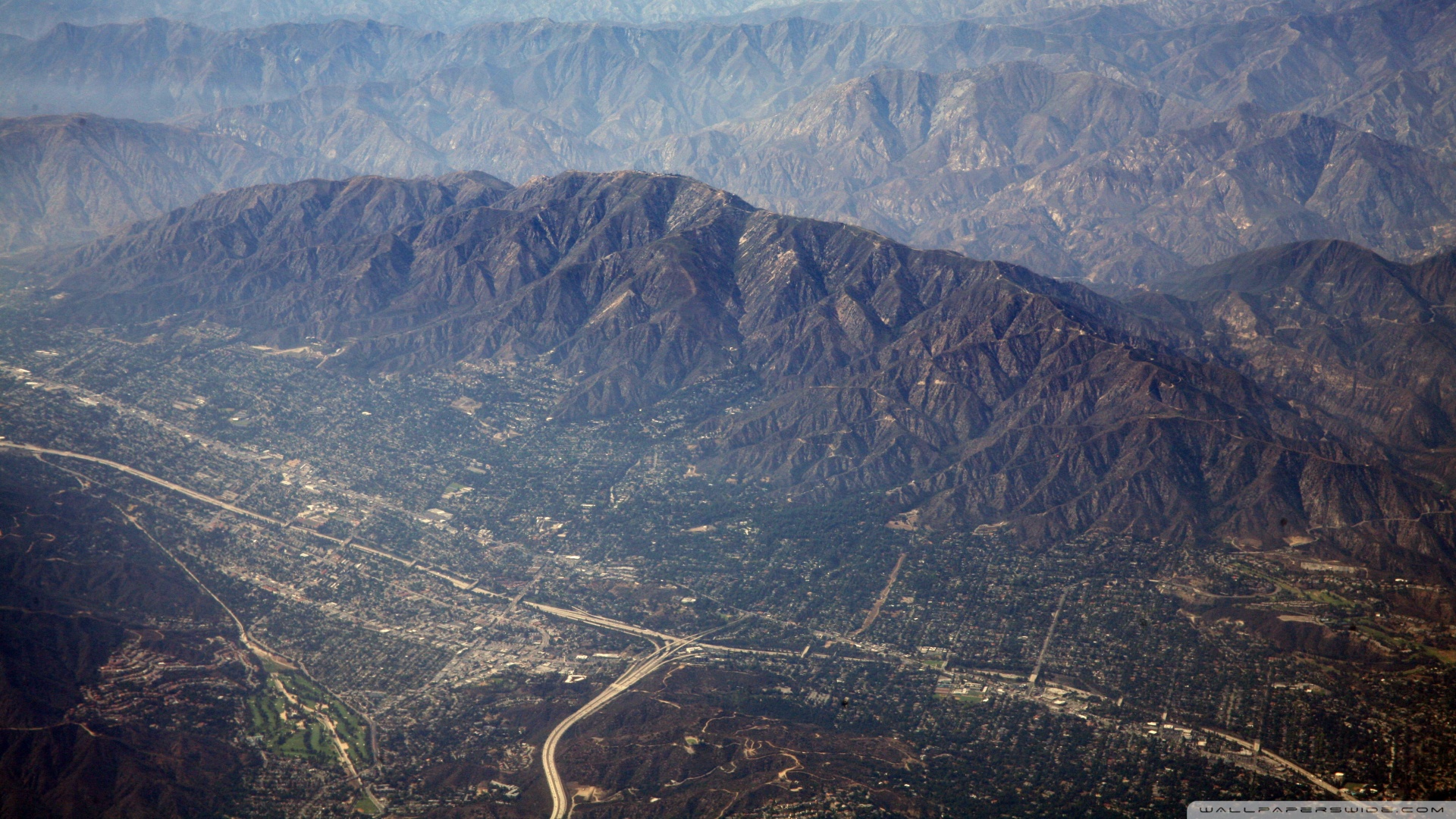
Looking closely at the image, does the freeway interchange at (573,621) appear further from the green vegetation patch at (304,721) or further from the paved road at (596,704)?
the green vegetation patch at (304,721)

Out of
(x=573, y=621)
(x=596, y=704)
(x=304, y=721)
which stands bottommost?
(x=573, y=621)

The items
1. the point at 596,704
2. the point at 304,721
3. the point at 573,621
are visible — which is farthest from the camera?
the point at 573,621

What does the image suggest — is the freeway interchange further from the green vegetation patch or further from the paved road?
the green vegetation patch

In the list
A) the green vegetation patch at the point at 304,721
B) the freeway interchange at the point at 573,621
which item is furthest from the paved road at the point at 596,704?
the green vegetation patch at the point at 304,721

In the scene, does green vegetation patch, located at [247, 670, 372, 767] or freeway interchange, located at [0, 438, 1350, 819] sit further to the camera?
green vegetation patch, located at [247, 670, 372, 767]

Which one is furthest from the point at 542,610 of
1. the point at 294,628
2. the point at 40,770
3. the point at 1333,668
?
the point at 1333,668

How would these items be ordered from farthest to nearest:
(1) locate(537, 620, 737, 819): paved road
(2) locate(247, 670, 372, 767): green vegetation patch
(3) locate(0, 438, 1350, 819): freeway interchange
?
(2) locate(247, 670, 372, 767): green vegetation patch < (3) locate(0, 438, 1350, 819): freeway interchange < (1) locate(537, 620, 737, 819): paved road

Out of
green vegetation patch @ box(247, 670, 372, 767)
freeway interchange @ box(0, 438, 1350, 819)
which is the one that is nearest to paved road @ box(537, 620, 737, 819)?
freeway interchange @ box(0, 438, 1350, 819)

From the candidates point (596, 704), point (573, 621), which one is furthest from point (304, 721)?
point (573, 621)

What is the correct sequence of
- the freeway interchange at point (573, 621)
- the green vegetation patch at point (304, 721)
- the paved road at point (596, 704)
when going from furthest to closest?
the green vegetation patch at point (304, 721) < the freeway interchange at point (573, 621) < the paved road at point (596, 704)

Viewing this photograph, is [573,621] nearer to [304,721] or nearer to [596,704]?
[596,704]

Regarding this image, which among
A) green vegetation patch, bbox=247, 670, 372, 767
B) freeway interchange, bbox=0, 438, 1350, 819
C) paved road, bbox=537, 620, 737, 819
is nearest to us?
paved road, bbox=537, 620, 737, 819
